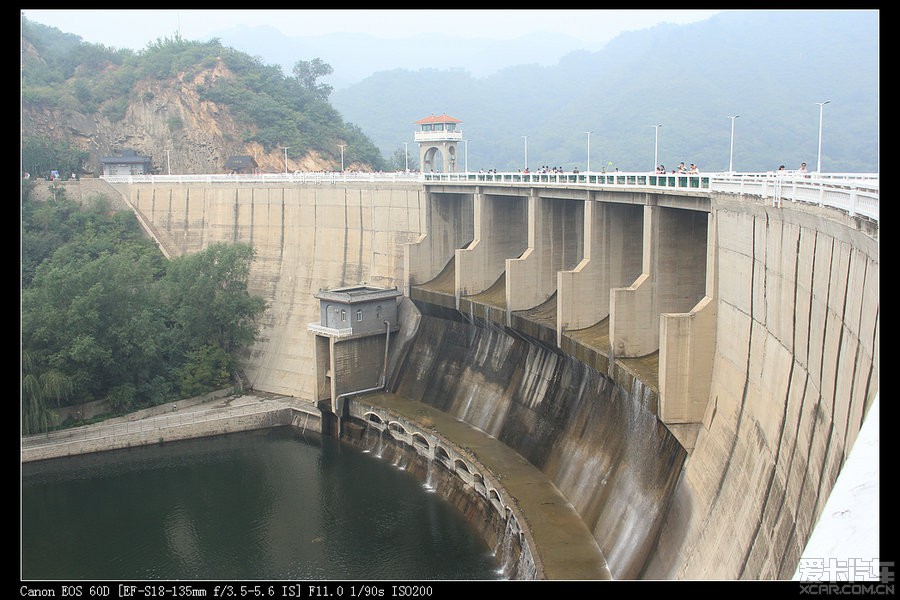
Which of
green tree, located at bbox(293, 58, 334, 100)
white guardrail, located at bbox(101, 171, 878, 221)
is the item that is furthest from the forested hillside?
white guardrail, located at bbox(101, 171, 878, 221)

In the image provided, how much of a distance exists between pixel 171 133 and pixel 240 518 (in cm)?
6704

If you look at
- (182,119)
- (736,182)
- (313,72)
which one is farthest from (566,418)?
(313,72)

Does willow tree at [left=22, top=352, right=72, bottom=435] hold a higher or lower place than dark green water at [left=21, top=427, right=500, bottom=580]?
higher

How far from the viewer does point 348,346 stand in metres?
51.4

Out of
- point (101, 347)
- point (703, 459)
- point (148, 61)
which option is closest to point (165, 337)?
point (101, 347)

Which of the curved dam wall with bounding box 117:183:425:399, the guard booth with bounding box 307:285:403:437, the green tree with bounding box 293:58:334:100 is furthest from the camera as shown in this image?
the green tree with bounding box 293:58:334:100

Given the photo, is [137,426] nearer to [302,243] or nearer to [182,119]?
[302,243]

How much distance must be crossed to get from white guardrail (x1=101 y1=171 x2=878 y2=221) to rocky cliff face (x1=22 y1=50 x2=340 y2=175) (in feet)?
129

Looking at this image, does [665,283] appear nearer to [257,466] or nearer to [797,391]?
[797,391]

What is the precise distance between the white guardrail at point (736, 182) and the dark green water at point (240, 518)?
49.2 feet

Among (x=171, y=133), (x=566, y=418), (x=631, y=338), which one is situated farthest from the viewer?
(x=171, y=133)

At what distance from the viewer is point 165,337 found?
5738 cm

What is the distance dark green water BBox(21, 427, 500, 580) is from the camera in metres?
34.2

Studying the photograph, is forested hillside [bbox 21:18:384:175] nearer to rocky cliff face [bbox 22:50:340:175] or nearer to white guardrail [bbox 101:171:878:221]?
rocky cliff face [bbox 22:50:340:175]
